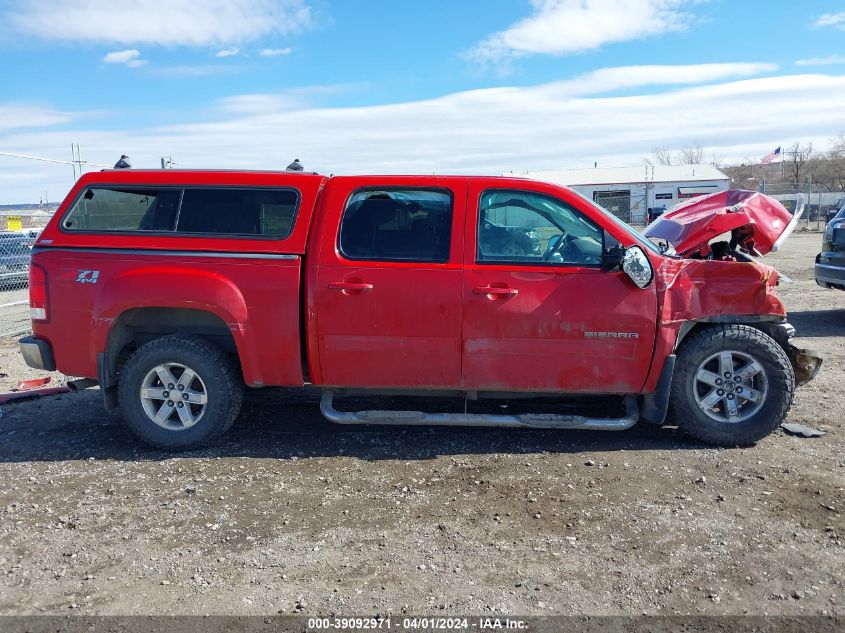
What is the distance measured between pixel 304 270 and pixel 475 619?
2753 mm

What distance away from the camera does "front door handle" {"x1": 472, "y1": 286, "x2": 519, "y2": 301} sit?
492cm

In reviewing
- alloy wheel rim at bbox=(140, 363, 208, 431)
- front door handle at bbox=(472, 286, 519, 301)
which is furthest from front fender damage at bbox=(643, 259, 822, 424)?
alloy wheel rim at bbox=(140, 363, 208, 431)

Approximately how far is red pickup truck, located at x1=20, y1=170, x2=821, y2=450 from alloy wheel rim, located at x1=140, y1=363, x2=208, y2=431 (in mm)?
15

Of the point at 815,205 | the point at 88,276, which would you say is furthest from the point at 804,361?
the point at 815,205

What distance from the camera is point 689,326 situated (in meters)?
5.12

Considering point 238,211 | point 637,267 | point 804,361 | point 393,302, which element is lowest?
point 804,361

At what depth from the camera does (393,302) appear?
4.99 meters

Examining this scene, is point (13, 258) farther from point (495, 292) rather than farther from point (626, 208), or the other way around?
point (626, 208)

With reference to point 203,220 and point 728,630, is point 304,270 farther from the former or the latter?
point 728,630

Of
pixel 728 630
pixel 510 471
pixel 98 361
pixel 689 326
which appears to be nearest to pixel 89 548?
pixel 98 361

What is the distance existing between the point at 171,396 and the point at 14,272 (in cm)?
992

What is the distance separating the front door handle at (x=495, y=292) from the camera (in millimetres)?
4918

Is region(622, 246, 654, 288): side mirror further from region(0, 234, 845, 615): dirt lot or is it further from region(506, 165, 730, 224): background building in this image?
region(506, 165, 730, 224): background building

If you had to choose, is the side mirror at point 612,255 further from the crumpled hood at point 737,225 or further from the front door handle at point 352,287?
the front door handle at point 352,287
